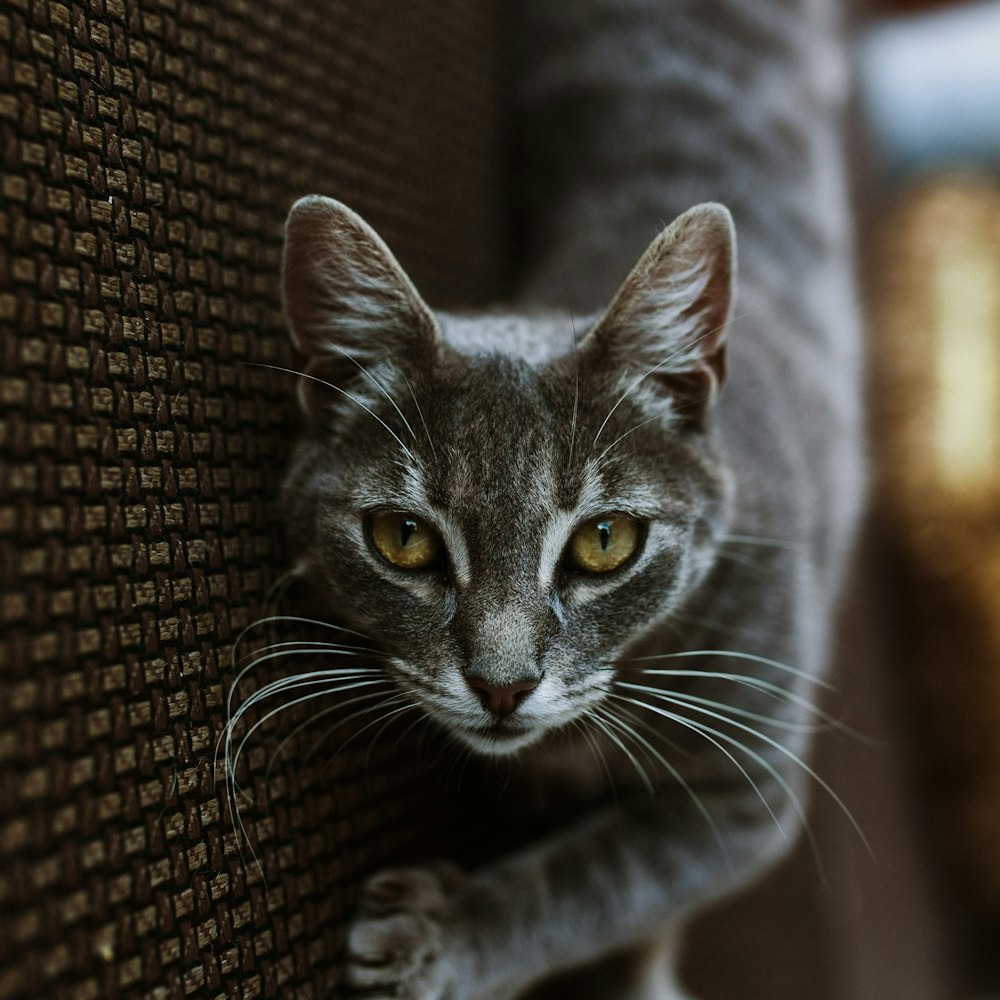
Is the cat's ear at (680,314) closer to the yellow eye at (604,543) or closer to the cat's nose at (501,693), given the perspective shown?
the yellow eye at (604,543)

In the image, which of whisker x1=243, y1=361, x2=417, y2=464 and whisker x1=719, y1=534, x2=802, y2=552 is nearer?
whisker x1=243, y1=361, x2=417, y2=464

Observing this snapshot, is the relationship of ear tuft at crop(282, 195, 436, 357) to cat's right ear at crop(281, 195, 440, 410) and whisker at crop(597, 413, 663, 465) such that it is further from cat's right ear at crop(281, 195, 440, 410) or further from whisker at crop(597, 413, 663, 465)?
whisker at crop(597, 413, 663, 465)

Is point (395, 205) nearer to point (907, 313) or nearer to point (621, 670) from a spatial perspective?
point (621, 670)

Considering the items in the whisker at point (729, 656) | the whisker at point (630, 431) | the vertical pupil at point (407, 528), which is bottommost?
the whisker at point (729, 656)

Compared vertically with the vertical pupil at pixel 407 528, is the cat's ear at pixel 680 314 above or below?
above

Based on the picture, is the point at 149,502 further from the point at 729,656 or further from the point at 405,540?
the point at 729,656

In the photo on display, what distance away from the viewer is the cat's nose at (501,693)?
80cm

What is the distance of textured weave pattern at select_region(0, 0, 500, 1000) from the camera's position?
619mm

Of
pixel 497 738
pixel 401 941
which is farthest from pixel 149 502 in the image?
pixel 401 941

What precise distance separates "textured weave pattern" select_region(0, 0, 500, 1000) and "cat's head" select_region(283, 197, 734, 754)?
78 mm

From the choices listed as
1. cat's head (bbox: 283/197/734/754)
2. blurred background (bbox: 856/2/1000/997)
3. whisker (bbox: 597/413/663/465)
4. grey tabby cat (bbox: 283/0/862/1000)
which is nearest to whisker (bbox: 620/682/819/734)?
grey tabby cat (bbox: 283/0/862/1000)

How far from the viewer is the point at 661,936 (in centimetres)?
124

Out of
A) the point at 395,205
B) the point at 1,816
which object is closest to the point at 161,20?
the point at 395,205

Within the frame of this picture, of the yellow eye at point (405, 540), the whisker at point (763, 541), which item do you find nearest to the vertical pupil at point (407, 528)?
the yellow eye at point (405, 540)
